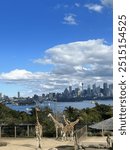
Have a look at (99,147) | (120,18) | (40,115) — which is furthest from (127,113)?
(40,115)

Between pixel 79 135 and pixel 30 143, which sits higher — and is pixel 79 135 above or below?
above

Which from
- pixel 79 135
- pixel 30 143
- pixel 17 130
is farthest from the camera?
pixel 17 130

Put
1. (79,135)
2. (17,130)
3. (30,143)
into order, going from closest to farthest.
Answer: (79,135) < (30,143) < (17,130)

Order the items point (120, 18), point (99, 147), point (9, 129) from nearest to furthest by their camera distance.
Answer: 1. point (120, 18)
2. point (99, 147)
3. point (9, 129)

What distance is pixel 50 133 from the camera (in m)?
20.5

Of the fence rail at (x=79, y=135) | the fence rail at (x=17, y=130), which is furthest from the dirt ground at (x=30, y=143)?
the fence rail at (x=17, y=130)

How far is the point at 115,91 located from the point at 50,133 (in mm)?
16898

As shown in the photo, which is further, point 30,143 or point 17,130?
point 17,130

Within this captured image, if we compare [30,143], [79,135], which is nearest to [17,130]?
Answer: [30,143]

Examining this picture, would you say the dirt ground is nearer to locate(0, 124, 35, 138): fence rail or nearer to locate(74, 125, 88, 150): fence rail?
locate(74, 125, 88, 150): fence rail

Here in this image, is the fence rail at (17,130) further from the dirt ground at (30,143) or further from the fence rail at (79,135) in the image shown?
the fence rail at (79,135)

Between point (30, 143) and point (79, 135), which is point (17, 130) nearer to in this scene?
point (30, 143)

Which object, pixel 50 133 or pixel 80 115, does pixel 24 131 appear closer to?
pixel 50 133

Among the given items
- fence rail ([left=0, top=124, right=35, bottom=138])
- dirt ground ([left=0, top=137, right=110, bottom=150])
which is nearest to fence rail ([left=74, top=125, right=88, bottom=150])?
dirt ground ([left=0, top=137, right=110, bottom=150])
